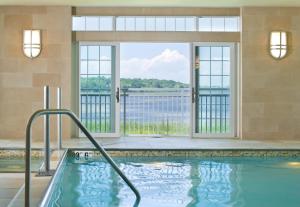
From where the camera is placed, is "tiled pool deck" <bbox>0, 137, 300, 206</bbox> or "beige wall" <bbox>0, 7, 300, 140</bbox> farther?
"beige wall" <bbox>0, 7, 300, 140</bbox>

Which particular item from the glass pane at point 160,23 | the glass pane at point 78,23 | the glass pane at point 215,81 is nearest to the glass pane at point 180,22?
the glass pane at point 160,23

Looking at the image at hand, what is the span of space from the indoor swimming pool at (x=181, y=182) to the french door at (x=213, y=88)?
180 cm

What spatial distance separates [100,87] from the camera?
8.93 meters

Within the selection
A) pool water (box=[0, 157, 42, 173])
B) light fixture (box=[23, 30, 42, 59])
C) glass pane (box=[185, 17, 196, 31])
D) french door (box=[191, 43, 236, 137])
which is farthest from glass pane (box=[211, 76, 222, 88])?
pool water (box=[0, 157, 42, 173])

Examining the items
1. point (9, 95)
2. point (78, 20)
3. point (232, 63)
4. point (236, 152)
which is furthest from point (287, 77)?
point (9, 95)

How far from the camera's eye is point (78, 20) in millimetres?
8844

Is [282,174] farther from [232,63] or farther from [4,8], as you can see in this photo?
[4,8]

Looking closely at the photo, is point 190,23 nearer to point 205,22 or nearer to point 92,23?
point 205,22

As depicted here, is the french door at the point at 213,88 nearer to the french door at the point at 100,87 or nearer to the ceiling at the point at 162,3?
Result: the ceiling at the point at 162,3

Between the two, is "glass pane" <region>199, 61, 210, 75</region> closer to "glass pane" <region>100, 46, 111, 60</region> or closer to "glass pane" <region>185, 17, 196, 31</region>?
"glass pane" <region>185, 17, 196, 31</region>

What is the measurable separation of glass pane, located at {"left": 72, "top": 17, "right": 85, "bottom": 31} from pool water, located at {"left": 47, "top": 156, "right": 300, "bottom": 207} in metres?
2.79

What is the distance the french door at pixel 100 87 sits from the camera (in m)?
8.88

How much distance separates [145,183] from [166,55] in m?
6.05

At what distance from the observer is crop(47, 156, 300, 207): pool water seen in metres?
4.63
